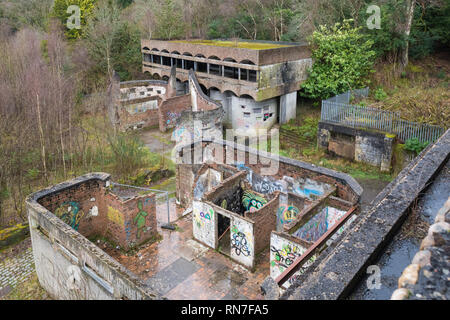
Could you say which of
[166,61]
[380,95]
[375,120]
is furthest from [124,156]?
[380,95]

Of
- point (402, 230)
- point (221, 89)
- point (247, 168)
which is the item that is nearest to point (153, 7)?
point (221, 89)

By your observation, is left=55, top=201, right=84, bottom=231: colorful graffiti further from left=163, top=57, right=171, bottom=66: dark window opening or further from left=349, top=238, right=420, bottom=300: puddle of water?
left=163, top=57, right=171, bottom=66: dark window opening

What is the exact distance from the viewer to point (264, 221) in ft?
34.2

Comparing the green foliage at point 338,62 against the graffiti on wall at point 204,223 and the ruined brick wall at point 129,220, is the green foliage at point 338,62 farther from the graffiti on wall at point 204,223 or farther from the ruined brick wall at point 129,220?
the ruined brick wall at point 129,220

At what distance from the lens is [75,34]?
34.3 metres

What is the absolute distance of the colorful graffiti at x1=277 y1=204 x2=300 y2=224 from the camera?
36.4 feet

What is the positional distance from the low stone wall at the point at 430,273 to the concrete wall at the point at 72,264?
4.61 metres

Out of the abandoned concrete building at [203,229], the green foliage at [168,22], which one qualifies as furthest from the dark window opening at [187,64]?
the abandoned concrete building at [203,229]

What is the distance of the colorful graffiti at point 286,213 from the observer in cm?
1110

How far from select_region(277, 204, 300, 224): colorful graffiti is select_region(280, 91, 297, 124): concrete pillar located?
12.4 m

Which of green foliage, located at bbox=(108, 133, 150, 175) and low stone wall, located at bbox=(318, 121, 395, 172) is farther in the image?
low stone wall, located at bbox=(318, 121, 395, 172)

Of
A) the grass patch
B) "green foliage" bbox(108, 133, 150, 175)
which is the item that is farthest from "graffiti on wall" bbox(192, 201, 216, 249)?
"green foliage" bbox(108, 133, 150, 175)

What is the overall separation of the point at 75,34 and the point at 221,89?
1972 centimetres
